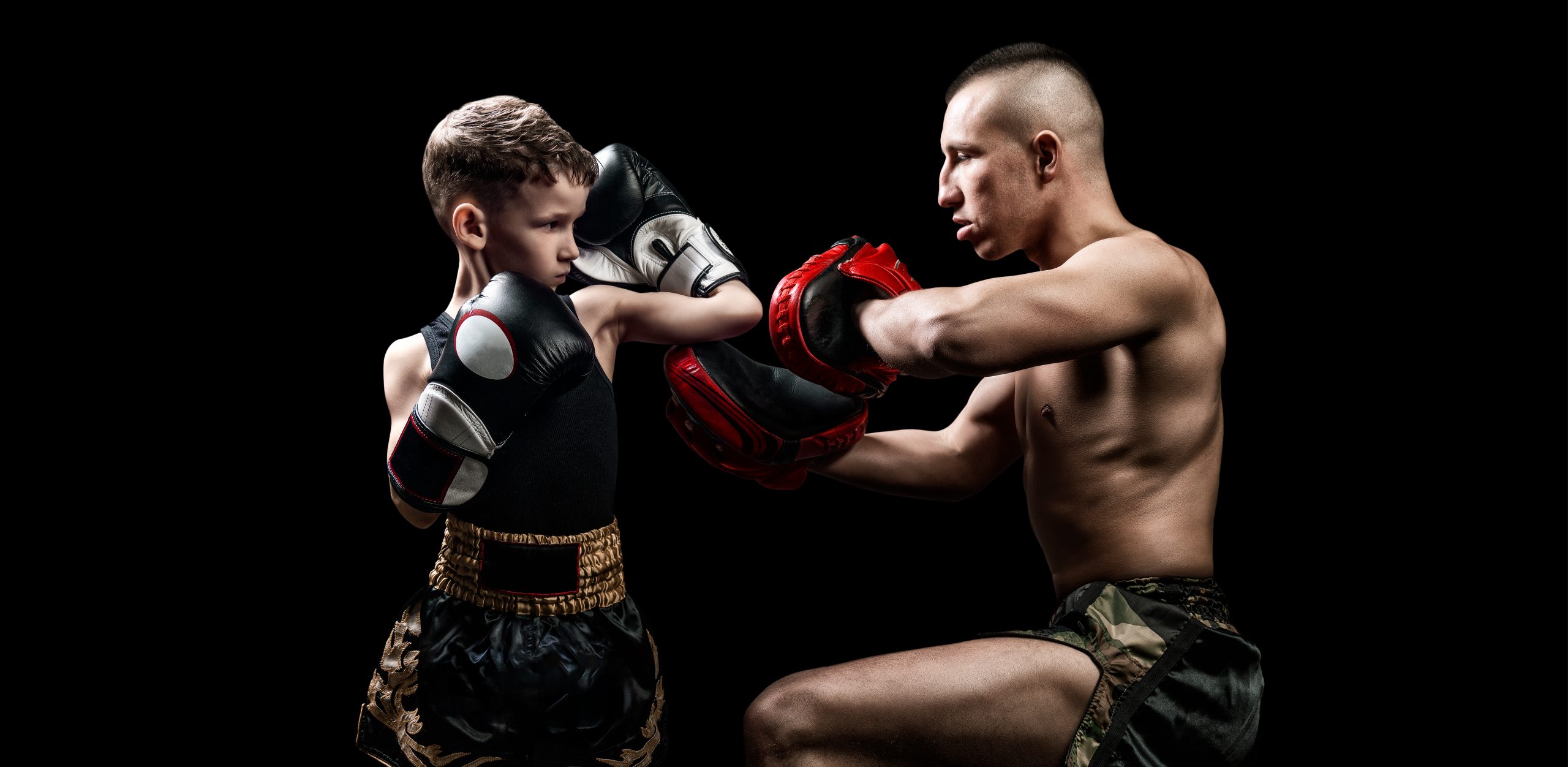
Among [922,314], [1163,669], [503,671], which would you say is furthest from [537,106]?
[1163,669]

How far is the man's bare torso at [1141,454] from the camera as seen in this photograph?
3062 mm

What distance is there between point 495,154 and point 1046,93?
1.26m

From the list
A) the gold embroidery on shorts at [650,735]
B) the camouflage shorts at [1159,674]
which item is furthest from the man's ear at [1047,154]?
the gold embroidery on shorts at [650,735]

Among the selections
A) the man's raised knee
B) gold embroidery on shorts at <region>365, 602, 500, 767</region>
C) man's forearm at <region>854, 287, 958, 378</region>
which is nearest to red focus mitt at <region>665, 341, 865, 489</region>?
man's forearm at <region>854, 287, 958, 378</region>

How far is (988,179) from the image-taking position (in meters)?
3.21

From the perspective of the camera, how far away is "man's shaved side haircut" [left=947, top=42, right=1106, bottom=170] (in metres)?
3.19

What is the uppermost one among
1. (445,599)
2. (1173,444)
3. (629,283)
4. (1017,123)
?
(1017,123)

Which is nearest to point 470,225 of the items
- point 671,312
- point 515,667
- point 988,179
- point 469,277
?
point 469,277

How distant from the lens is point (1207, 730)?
9.80 feet

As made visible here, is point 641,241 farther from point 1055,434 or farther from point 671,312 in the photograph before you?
point 1055,434

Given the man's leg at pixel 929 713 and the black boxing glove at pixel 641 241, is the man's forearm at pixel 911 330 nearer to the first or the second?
the black boxing glove at pixel 641 241

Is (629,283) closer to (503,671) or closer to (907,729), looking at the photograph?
(503,671)

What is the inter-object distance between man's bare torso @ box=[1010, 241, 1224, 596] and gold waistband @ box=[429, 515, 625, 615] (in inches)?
40.6

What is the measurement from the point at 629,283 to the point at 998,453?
109 centimetres
